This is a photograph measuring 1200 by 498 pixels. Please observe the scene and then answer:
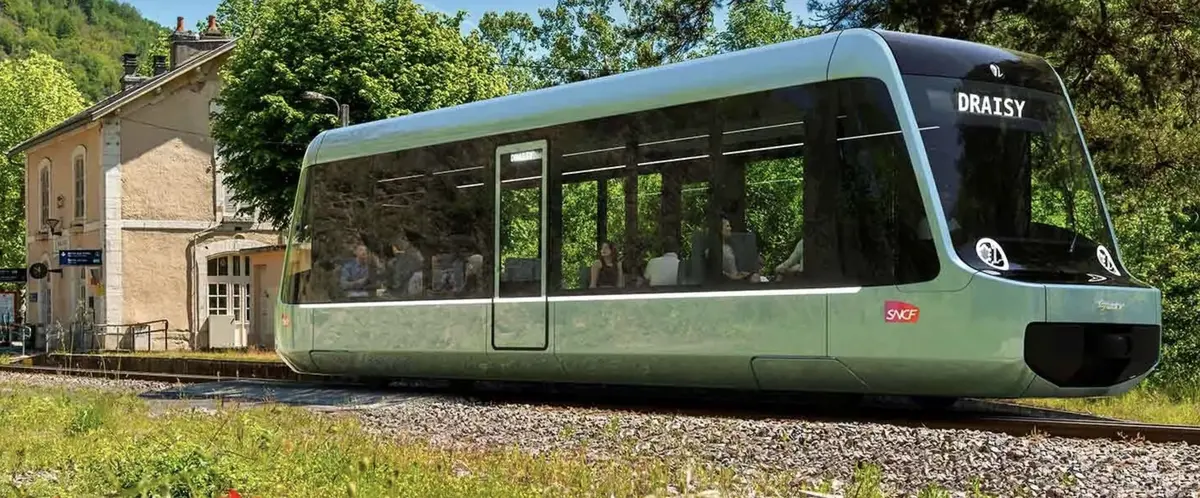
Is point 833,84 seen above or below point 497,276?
above

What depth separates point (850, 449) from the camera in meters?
8.00

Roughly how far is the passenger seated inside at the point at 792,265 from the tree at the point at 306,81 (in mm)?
18517

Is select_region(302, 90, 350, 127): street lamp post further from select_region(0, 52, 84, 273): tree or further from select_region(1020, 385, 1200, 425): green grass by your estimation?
select_region(0, 52, 84, 273): tree

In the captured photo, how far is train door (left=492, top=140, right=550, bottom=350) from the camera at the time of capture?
12508 millimetres

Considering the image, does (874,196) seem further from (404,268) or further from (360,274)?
(360,274)

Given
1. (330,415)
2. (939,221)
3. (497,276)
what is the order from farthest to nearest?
(497,276) < (330,415) < (939,221)

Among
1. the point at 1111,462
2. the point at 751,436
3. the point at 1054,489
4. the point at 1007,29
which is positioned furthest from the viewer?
the point at 1007,29

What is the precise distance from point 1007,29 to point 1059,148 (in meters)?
7.53

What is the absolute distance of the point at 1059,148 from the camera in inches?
412

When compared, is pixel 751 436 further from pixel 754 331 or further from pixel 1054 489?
pixel 1054 489

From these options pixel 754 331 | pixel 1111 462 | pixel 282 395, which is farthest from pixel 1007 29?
pixel 1111 462

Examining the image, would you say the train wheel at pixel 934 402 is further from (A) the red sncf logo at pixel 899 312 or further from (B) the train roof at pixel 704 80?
(B) the train roof at pixel 704 80

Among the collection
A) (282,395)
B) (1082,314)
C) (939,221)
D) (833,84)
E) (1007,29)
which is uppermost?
(1007,29)

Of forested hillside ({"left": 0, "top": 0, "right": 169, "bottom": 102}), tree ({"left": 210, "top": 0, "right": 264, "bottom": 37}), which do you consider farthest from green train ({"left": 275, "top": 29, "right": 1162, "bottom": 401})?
forested hillside ({"left": 0, "top": 0, "right": 169, "bottom": 102})
